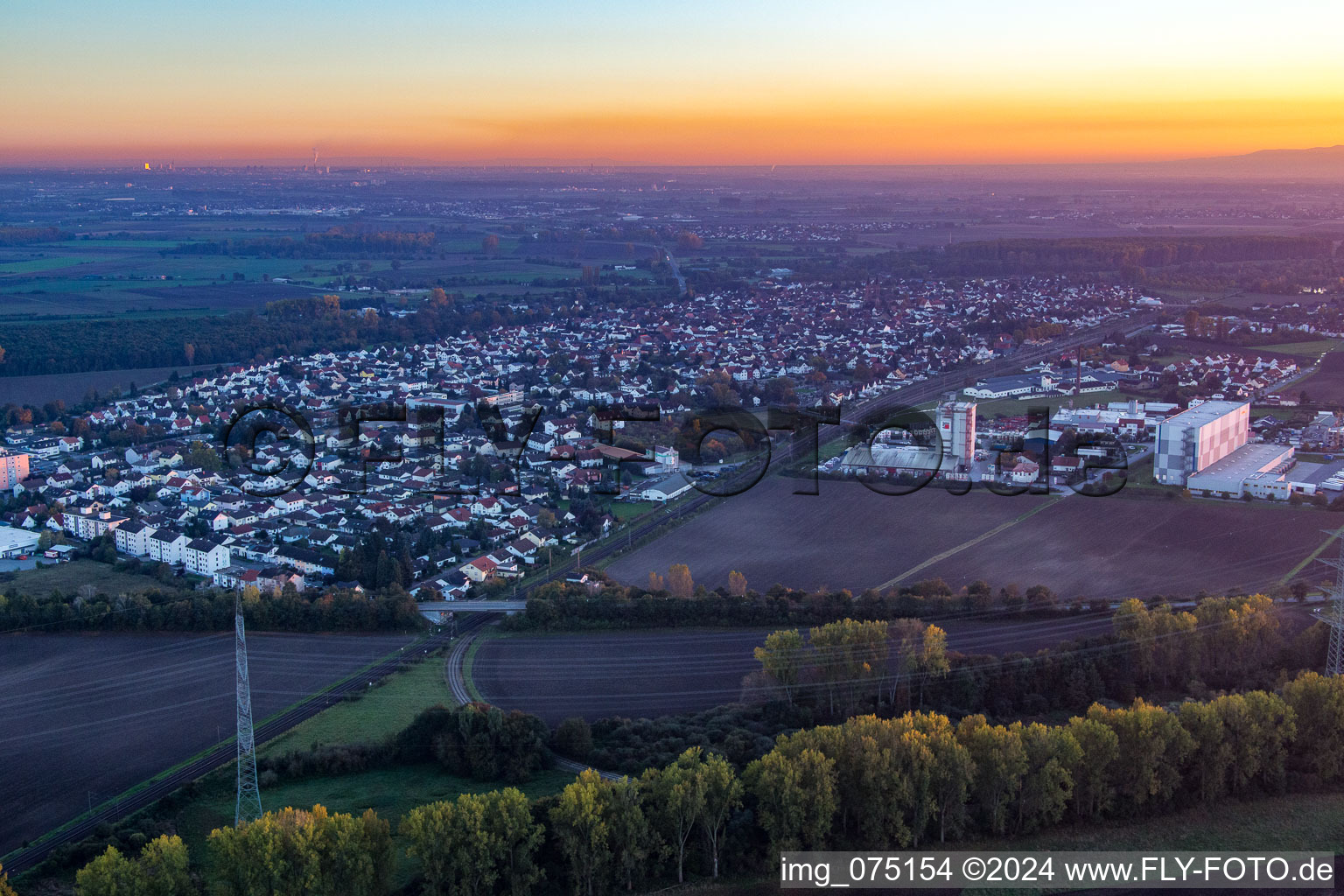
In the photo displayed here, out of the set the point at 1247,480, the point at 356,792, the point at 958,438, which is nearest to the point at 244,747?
the point at 356,792

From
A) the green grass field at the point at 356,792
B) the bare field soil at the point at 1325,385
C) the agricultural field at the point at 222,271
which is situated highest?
the agricultural field at the point at 222,271

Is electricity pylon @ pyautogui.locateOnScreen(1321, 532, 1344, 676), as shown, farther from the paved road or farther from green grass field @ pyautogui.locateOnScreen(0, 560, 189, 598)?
green grass field @ pyautogui.locateOnScreen(0, 560, 189, 598)

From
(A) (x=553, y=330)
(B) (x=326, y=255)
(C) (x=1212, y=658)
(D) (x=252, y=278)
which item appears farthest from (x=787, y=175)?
(C) (x=1212, y=658)

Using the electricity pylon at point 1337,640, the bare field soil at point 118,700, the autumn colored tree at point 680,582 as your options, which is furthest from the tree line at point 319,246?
the electricity pylon at point 1337,640

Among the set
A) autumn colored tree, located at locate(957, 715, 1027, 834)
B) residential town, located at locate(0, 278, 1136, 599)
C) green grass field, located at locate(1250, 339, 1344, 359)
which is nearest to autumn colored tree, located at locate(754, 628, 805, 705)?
autumn colored tree, located at locate(957, 715, 1027, 834)

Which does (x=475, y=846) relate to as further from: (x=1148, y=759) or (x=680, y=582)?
(x=680, y=582)

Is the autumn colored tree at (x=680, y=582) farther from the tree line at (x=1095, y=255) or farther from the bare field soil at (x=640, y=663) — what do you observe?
the tree line at (x=1095, y=255)

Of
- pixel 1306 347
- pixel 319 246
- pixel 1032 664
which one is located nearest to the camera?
pixel 1032 664
